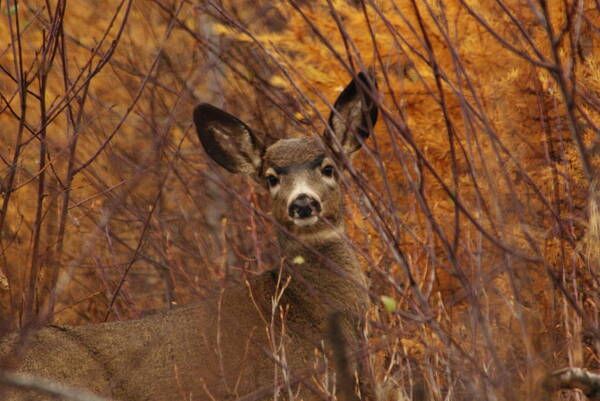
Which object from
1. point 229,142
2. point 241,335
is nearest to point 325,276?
point 241,335

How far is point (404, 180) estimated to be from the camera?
609 centimetres

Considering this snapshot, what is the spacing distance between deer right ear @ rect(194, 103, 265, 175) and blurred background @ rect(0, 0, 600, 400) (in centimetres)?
18

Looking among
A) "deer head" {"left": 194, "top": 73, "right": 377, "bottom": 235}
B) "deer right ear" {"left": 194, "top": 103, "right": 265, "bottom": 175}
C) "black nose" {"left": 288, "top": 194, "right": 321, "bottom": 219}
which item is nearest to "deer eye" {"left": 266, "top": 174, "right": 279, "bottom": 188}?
"deer head" {"left": 194, "top": 73, "right": 377, "bottom": 235}

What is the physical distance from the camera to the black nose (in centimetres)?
456

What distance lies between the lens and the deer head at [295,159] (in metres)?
4.68

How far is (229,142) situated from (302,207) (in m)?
0.86

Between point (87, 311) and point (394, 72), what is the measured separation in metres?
2.86

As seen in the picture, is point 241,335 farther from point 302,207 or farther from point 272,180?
point 272,180

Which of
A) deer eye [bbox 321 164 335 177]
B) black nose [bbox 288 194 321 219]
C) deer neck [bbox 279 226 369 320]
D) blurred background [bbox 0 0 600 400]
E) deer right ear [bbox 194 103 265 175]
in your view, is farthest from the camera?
deer right ear [bbox 194 103 265 175]

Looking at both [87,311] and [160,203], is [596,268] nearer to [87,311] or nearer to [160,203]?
[87,311]

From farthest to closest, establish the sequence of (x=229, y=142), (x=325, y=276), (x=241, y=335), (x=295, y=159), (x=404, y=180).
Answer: (x=404, y=180) < (x=229, y=142) < (x=295, y=159) < (x=325, y=276) < (x=241, y=335)

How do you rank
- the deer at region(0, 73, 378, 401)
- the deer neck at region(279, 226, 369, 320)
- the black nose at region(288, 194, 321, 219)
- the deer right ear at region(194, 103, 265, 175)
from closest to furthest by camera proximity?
the deer at region(0, 73, 378, 401) < the black nose at region(288, 194, 321, 219) < the deer neck at region(279, 226, 369, 320) < the deer right ear at region(194, 103, 265, 175)

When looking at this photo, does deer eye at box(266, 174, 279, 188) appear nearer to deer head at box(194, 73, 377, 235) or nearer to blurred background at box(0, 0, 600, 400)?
deer head at box(194, 73, 377, 235)

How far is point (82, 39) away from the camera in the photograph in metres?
9.66
